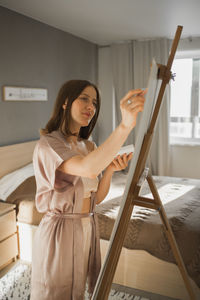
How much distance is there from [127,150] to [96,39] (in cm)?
343

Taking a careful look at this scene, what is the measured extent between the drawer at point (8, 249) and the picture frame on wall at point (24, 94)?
4.65 feet

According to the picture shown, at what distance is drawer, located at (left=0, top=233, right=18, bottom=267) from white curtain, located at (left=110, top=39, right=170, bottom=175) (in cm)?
248

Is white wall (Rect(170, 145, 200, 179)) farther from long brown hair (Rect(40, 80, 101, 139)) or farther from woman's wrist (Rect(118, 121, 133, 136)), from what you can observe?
woman's wrist (Rect(118, 121, 133, 136))

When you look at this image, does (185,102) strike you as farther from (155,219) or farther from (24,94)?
(155,219)

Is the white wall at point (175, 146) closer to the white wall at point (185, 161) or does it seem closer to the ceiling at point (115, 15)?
the white wall at point (185, 161)

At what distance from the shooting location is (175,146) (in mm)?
4754

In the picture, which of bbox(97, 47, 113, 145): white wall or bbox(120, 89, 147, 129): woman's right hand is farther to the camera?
bbox(97, 47, 113, 145): white wall

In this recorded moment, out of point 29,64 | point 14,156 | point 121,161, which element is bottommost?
point 14,156

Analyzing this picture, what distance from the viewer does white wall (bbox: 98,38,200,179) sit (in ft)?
14.5

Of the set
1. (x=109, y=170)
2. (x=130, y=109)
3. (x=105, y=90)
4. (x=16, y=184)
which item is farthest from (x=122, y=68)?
(x=130, y=109)

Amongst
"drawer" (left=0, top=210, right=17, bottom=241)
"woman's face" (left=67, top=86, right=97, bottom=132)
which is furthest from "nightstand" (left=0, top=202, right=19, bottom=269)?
"woman's face" (left=67, top=86, right=97, bottom=132)

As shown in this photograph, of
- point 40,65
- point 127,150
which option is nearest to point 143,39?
point 40,65

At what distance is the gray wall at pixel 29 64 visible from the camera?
309 cm

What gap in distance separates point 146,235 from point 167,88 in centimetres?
280
